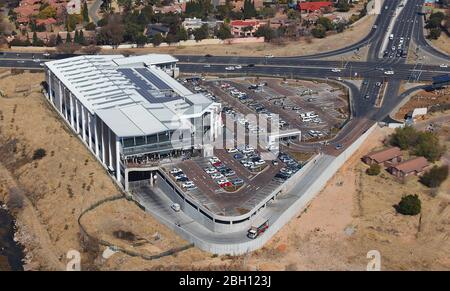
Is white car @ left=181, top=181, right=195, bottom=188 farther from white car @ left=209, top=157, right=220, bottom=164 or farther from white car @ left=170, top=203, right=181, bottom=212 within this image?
white car @ left=209, top=157, right=220, bottom=164

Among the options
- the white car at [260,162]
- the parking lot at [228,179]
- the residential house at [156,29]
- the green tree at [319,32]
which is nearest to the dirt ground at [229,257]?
the parking lot at [228,179]

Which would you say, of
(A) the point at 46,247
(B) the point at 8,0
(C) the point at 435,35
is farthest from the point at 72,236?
(B) the point at 8,0

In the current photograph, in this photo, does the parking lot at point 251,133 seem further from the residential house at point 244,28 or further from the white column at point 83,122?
the residential house at point 244,28

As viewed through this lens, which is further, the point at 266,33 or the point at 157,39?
the point at 266,33

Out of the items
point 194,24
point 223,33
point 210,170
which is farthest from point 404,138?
point 194,24

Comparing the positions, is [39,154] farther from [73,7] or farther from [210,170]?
[73,7]

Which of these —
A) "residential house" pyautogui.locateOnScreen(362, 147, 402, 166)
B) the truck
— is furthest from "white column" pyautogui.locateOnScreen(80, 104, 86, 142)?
"residential house" pyautogui.locateOnScreen(362, 147, 402, 166)
